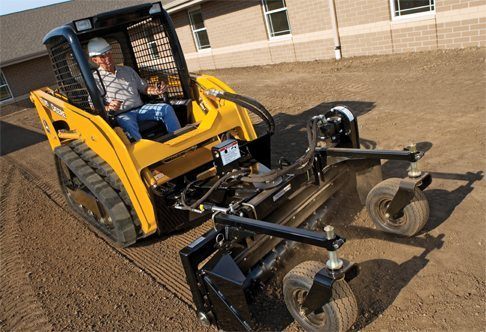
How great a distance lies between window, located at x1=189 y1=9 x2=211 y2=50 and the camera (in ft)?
56.8

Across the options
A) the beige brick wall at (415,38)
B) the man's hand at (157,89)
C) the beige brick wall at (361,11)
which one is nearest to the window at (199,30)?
the beige brick wall at (361,11)

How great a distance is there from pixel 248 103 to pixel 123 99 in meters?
1.49

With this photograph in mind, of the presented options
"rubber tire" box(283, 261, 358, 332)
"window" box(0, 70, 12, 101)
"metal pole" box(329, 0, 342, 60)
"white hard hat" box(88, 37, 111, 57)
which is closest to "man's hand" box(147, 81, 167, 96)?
"white hard hat" box(88, 37, 111, 57)

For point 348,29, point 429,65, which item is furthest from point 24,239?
point 348,29

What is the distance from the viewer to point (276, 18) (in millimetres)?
14023

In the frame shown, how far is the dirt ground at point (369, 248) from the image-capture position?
10.1 ft

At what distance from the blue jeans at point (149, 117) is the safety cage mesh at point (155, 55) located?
46cm

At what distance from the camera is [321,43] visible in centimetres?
1273

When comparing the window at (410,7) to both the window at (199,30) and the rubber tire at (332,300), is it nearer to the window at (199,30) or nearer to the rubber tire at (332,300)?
the window at (199,30)

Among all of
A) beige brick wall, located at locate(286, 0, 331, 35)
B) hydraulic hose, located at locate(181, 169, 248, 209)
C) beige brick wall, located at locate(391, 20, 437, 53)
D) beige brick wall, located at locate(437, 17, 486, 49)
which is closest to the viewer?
hydraulic hose, located at locate(181, 169, 248, 209)

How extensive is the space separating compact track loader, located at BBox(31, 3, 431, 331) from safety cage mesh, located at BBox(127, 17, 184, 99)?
16 mm

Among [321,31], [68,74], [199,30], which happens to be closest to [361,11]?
[321,31]

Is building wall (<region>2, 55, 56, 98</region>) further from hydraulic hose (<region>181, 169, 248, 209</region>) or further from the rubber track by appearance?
hydraulic hose (<region>181, 169, 248, 209</region>)

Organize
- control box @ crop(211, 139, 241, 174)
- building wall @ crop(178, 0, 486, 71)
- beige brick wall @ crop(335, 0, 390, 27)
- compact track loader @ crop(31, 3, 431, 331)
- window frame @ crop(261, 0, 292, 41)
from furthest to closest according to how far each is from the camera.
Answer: window frame @ crop(261, 0, 292, 41)
beige brick wall @ crop(335, 0, 390, 27)
building wall @ crop(178, 0, 486, 71)
control box @ crop(211, 139, 241, 174)
compact track loader @ crop(31, 3, 431, 331)
